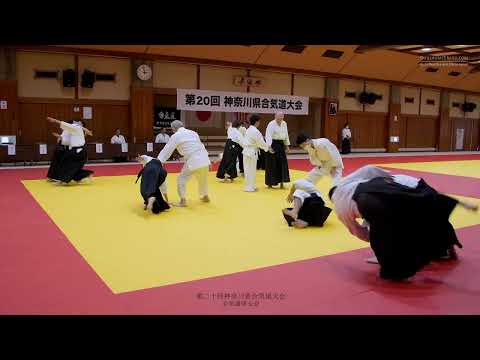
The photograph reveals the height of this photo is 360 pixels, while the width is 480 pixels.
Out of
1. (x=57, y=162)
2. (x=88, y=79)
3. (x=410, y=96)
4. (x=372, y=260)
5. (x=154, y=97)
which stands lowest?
(x=372, y=260)

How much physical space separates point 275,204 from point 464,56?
13.9m

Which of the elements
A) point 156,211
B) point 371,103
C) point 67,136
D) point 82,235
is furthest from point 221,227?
point 371,103

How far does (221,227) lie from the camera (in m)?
5.54

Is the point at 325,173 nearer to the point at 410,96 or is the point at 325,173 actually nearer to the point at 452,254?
the point at 452,254

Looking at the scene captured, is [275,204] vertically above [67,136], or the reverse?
[67,136]

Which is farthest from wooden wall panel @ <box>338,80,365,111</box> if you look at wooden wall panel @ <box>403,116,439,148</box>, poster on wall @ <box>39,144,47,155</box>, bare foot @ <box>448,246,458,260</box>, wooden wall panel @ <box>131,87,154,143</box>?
bare foot @ <box>448,246,458,260</box>

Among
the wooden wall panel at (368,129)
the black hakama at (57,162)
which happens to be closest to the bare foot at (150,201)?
the black hakama at (57,162)

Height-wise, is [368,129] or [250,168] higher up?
[368,129]

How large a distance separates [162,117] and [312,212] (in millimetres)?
10802

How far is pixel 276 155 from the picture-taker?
852cm

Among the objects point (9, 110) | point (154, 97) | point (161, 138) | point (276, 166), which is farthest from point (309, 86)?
point (9, 110)

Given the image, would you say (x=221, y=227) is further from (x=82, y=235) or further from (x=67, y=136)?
(x=67, y=136)

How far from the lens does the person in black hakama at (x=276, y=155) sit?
28.0ft
